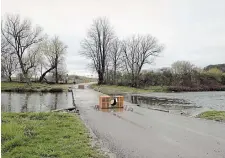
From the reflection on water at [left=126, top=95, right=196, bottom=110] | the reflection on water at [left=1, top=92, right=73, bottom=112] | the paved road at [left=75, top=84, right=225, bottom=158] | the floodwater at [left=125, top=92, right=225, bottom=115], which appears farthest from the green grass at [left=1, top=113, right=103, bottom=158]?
the reflection on water at [left=126, top=95, right=196, bottom=110]

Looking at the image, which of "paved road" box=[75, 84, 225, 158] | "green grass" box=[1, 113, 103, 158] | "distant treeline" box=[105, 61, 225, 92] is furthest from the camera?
"distant treeline" box=[105, 61, 225, 92]

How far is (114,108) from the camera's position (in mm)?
14516

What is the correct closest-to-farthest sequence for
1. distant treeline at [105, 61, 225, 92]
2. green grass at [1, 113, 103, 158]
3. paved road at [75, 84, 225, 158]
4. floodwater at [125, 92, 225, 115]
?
green grass at [1, 113, 103, 158], paved road at [75, 84, 225, 158], floodwater at [125, 92, 225, 115], distant treeline at [105, 61, 225, 92]

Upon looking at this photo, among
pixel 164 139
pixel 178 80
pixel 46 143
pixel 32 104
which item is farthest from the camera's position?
pixel 178 80

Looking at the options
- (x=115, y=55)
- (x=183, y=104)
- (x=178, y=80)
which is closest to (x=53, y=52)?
(x=115, y=55)

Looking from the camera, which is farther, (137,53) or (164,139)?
(137,53)

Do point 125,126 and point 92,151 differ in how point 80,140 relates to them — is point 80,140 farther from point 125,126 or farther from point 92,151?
point 125,126

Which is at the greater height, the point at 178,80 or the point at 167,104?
the point at 178,80

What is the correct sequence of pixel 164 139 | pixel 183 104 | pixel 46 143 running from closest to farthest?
pixel 46 143 → pixel 164 139 → pixel 183 104

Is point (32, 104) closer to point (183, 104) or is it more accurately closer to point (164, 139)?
point (183, 104)

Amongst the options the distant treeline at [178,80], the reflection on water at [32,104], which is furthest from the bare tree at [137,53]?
the reflection on water at [32,104]

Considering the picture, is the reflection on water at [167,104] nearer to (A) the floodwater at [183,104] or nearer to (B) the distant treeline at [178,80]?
(A) the floodwater at [183,104]

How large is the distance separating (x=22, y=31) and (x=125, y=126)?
40.1 m

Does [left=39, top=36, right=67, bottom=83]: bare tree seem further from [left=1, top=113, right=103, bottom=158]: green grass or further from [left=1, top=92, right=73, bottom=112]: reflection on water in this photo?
[left=1, top=113, right=103, bottom=158]: green grass
